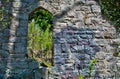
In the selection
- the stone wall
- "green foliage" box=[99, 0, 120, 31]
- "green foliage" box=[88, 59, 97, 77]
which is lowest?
"green foliage" box=[88, 59, 97, 77]

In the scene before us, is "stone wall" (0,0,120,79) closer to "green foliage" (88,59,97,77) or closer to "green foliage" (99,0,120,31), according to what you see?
"green foliage" (88,59,97,77)

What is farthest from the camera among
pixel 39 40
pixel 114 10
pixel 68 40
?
pixel 39 40

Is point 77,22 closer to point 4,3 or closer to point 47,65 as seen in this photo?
point 47,65

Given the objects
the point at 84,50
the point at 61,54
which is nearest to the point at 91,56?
the point at 84,50

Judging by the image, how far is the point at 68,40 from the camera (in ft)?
20.1

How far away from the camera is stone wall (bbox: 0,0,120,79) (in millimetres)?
6012

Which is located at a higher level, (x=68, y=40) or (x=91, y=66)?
(x=68, y=40)

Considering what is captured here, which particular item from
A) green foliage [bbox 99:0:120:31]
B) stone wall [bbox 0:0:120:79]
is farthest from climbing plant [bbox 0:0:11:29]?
green foliage [bbox 99:0:120:31]

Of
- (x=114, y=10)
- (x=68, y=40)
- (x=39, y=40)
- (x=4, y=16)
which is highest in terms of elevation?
(x=114, y=10)

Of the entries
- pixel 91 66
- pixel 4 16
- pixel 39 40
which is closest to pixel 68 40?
pixel 91 66

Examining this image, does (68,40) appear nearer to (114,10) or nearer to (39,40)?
(114,10)

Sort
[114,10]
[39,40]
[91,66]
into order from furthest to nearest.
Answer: [39,40] → [114,10] → [91,66]

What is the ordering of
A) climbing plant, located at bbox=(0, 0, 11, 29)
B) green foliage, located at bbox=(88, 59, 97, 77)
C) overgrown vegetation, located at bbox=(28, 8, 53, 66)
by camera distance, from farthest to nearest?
1. overgrown vegetation, located at bbox=(28, 8, 53, 66)
2. climbing plant, located at bbox=(0, 0, 11, 29)
3. green foliage, located at bbox=(88, 59, 97, 77)

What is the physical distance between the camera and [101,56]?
610 cm
